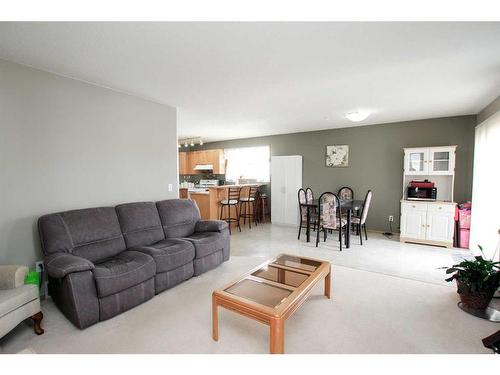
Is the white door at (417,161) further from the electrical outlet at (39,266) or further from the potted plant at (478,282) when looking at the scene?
the electrical outlet at (39,266)

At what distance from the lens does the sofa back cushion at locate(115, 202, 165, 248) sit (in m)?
2.85

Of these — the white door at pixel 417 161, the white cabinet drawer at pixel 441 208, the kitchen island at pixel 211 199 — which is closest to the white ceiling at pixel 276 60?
the white door at pixel 417 161

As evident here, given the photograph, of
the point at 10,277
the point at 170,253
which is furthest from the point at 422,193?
the point at 10,277

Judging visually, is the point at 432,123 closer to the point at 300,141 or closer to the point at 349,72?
the point at 300,141

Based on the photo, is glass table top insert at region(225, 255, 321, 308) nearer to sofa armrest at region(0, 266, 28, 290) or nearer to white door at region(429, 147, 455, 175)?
sofa armrest at region(0, 266, 28, 290)

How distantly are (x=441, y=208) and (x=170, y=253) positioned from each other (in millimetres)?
4595

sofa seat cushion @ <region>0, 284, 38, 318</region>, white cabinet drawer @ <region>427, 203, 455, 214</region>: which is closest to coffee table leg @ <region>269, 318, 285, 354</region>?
sofa seat cushion @ <region>0, 284, 38, 318</region>

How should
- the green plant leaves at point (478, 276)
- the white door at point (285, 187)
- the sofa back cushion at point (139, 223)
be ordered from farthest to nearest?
the white door at point (285, 187) < the sofa back cushion at point (139, 223) < the green plant leaves at point (478, 276)

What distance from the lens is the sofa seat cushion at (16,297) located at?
1.70 metres

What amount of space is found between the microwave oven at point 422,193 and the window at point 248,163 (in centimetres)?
347

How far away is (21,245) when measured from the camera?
2.32m

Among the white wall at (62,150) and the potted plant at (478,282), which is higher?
the white wall at (62,150)
